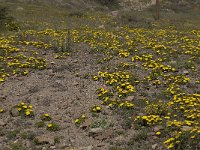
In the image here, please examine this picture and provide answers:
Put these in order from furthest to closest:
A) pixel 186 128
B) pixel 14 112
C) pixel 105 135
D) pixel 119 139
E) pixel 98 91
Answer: pixel 98 91, pixel 14 112, pixel 105 135, pixel 119 139, pixel 186 128

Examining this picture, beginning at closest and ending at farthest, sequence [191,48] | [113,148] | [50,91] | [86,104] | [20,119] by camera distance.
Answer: [113,148] < [20,119] < [86,104] < [50,91] < [191,48]

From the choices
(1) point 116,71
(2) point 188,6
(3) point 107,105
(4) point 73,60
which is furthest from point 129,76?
(2) point 188,6

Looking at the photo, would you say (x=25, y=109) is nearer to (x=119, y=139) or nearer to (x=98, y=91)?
(x=98, y=91)

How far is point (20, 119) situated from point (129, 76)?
5225 millimetres

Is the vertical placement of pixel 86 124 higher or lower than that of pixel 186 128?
lower

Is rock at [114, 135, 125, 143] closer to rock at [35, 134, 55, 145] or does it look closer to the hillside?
the hillside

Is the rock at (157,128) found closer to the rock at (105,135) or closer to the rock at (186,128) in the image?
the rock at (186,128)

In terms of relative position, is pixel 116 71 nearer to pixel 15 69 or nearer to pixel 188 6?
pixel 15 69

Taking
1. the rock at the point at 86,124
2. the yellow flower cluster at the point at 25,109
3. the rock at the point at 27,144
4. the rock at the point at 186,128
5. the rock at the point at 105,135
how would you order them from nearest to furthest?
the rock at the point at 186,128, the rock at the point at 27,144, the rock at the point at 105,135, the rock at the point at 86,124, the yellow flower cluster at the point at 25,109

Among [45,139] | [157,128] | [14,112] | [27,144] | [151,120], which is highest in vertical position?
[151,120]

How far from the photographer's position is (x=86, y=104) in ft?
42.5

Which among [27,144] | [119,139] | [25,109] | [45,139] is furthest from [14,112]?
[119,139]

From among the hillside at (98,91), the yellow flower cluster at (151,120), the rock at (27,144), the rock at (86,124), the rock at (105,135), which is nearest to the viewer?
the rock at (27,144)

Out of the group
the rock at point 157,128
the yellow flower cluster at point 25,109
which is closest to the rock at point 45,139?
the yellow flower cluster at point 25,109
